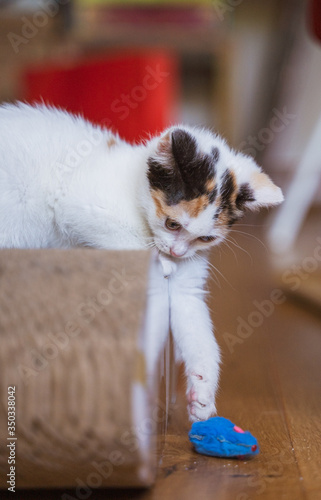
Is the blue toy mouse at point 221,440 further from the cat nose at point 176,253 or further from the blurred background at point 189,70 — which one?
the blurred background at point 189,70

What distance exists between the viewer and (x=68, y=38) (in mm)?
3551

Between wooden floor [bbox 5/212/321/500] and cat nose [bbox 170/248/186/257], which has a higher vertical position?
cat nose [bbox 170/248/186/257]

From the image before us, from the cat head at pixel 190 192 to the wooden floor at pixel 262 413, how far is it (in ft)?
0.87

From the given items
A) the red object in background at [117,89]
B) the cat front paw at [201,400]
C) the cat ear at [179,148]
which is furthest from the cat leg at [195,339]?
the red object in background at [117,89]

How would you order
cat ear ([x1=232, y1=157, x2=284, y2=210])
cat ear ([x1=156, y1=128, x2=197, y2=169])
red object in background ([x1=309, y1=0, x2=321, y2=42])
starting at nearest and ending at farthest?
cat ear ([x1=156, y1=128, x2=197, y2=169])
cat ear ([x1=232, y1=157, x2=284, y2=210])
red object in background ([x1=309, y1=0, x2=321, y2=42])

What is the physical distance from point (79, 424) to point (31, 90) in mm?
2423

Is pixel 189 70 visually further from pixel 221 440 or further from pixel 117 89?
pixel 221 440

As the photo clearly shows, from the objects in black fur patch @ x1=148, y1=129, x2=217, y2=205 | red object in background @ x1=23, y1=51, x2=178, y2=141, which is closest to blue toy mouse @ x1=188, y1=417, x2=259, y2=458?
black fur patch @ x1=148, y1=129, x2=217, y2=205

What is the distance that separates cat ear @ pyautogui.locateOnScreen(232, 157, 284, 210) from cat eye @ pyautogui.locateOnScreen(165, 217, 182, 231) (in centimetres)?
16

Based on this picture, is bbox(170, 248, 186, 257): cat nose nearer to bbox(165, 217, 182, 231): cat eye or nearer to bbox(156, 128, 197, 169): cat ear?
bbox(165, 217, 182, 231): cat eye

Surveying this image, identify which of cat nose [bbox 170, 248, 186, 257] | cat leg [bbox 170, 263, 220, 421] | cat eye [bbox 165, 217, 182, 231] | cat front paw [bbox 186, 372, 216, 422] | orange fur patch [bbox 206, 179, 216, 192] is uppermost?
orange fur patch [bbox 206, 179, 216, 192]

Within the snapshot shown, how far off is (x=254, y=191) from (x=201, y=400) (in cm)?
49

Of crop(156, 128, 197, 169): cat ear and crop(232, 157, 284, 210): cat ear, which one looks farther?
crop(232, 157, 284, 210): cat ear

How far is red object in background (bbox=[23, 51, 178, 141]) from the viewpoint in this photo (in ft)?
8.69
